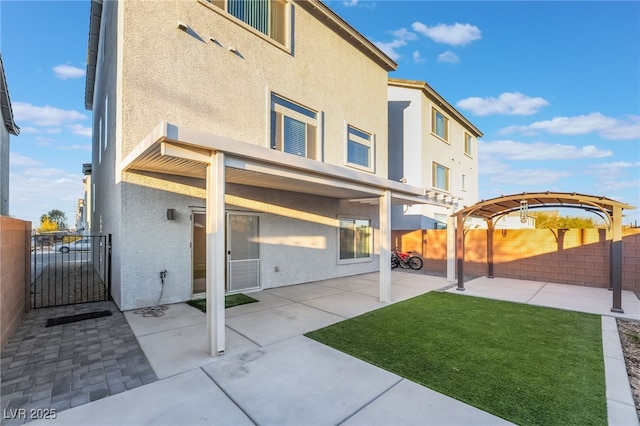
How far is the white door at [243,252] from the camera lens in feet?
26.3

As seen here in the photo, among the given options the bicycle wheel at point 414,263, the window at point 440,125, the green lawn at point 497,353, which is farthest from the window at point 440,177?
the green lawn at point 497,353

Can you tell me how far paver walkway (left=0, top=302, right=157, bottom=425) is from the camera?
3.10 meters

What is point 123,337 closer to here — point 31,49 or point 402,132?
point 31,49

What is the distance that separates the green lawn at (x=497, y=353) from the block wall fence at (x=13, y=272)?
4.83 m

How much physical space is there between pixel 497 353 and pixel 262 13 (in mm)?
9855

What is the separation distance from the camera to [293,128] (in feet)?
29.7

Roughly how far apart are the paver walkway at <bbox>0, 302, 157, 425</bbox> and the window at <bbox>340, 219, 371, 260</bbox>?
7389 mm

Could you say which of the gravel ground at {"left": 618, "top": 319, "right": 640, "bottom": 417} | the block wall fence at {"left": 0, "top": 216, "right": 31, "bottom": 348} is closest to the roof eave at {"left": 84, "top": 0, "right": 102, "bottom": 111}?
the block wall fence at {"left": 0, "top": 216, "right": 31, "bottom": 348}

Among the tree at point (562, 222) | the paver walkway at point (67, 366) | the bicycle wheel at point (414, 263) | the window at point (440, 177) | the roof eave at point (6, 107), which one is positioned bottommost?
the bicycle wheel at point (414, 263)

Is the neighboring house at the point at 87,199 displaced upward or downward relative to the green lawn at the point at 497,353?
upward

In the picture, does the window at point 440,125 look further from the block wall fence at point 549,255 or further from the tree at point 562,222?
the tree at point 562,222

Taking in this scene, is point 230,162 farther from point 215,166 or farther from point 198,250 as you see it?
point 198,250

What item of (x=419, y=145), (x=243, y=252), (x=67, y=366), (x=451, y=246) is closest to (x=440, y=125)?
(x=419, y=145)

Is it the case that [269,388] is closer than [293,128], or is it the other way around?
[269,388]
